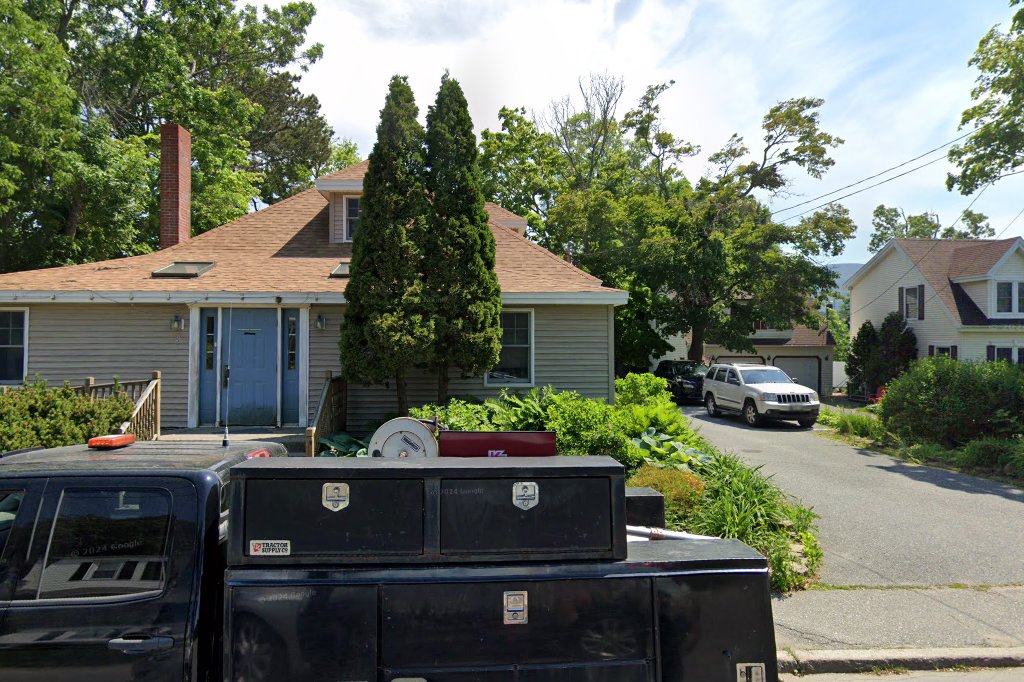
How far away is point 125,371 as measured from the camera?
1167 cm

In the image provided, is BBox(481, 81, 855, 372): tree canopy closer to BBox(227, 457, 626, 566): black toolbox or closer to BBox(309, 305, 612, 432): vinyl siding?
BBox(309, 305, 612, 432): vinyl siding

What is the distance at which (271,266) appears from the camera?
42.0 feet

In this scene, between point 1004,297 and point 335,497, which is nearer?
point 335,497

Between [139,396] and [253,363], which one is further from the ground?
[253,363]

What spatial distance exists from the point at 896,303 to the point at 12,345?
3408 centimetres

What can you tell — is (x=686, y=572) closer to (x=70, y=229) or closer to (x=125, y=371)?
(x=125, y=371)

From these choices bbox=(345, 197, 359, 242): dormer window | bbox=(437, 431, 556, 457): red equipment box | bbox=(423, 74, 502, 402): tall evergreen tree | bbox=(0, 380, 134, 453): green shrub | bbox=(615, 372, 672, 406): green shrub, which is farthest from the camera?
bbox=(345, 197, 359, 242): dormer window

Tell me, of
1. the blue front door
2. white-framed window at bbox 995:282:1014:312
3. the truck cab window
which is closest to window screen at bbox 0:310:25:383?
the blue front door

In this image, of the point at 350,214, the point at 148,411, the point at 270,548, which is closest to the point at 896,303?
the point at 350,214

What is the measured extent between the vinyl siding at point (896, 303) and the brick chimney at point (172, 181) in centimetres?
2940

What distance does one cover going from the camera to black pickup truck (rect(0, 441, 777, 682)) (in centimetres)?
257

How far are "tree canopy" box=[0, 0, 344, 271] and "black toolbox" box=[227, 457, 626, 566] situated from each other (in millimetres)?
18851

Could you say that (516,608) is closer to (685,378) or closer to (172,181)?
(172,181)

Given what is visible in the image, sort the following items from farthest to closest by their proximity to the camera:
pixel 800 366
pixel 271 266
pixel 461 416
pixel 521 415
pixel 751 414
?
1. pixel 800 366
2. pixel 751 414
3. pixel 271 266
4. pixel 521 415
5. pixel 461 416
